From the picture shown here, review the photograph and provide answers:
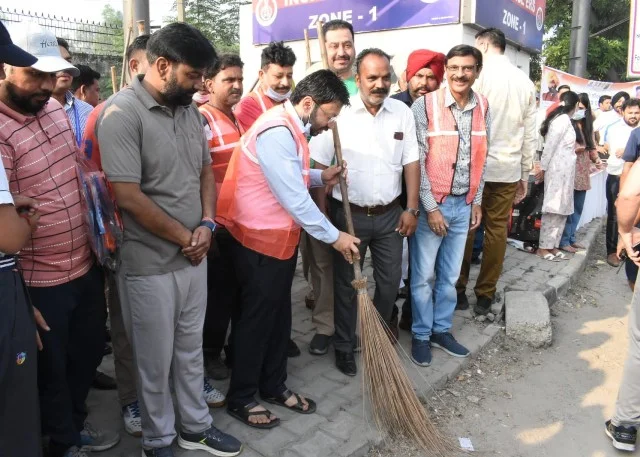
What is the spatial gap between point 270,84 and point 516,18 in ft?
26.7

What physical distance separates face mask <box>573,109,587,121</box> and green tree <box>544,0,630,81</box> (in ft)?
45.6

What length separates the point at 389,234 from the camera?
11.5 feet

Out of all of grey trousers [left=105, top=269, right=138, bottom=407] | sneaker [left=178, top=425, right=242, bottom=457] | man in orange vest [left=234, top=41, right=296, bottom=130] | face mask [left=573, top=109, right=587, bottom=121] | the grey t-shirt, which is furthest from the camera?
face mask [left=573, top=109, right=587, bottom=121]

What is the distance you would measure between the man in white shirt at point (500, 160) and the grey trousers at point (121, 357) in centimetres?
277

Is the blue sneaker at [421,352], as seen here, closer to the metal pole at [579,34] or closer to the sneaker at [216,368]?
the sneaker at [216,368]

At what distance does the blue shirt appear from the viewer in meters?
2.71

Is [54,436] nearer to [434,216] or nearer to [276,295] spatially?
[276,295]

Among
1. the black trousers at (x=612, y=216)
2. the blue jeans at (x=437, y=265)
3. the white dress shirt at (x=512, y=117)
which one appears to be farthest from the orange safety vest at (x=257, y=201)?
the black trousers at (x=612, y=216)

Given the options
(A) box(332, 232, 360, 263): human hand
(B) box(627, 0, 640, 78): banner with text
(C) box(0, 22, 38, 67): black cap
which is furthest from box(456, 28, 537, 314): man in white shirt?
(B) box(627, 0, 640, 78): banner with text

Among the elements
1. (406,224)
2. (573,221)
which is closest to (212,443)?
(406,224)

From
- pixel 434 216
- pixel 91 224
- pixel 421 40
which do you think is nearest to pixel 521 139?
pixel 434 216

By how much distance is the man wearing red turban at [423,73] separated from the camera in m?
4.35

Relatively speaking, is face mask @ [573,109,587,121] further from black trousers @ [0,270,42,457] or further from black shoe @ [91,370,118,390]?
black trousers @ [0,270,42,457]

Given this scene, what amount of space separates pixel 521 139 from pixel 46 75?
3793 mm
